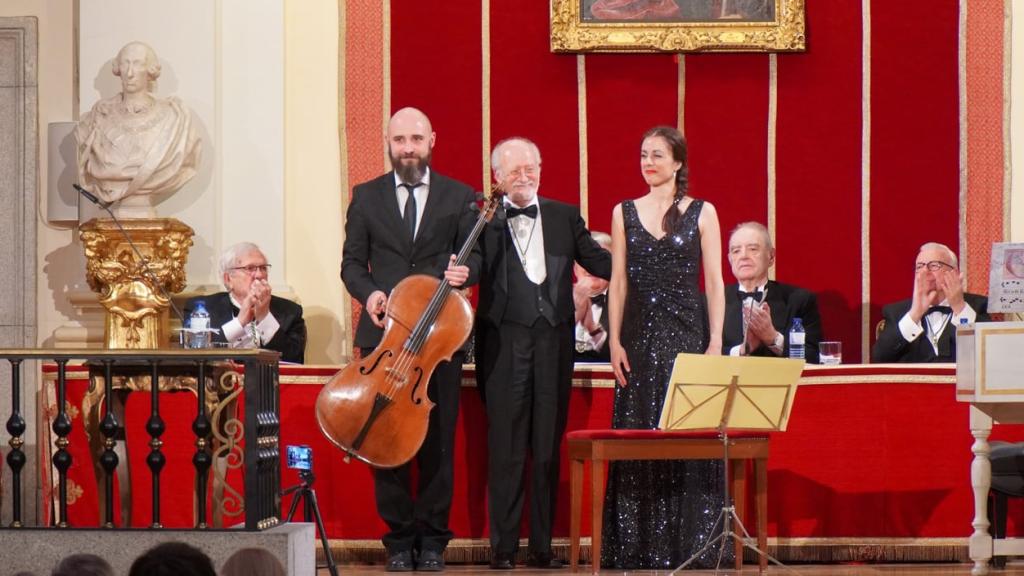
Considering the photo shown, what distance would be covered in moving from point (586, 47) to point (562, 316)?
2351 mm

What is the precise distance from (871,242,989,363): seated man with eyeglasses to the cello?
2.29m

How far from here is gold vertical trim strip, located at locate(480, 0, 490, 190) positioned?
334 inches

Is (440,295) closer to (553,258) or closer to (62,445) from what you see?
(553,258)

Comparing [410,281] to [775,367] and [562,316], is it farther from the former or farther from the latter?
[775,367]

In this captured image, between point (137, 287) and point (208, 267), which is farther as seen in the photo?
point (208, 267)

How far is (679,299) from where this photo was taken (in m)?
6.49

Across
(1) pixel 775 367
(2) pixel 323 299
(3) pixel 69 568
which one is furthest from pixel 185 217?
(3) pixel 69 568

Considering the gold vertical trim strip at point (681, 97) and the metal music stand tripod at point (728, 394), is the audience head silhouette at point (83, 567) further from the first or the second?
the gold vertical trim strip at point (681, 97)

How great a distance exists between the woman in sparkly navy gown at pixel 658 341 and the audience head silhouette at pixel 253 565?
3171mm

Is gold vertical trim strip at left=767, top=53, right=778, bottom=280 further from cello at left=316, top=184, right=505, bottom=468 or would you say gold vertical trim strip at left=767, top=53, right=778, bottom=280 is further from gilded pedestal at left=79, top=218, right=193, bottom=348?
gilded pedestal at left=79, top=218, right=193, bottom=348

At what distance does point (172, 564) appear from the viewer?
2.86 m

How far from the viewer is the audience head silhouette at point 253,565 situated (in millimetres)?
3326

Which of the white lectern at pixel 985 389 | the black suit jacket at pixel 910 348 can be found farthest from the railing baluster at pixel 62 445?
the black suit jacket at pixel 910 348

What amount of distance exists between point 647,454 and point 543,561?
720 millimetres
